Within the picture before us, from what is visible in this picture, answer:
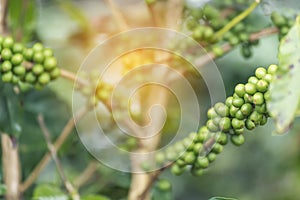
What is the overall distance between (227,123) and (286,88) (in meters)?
0.15

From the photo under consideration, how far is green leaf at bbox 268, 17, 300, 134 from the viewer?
2.11ft

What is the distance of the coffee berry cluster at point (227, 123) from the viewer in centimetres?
74

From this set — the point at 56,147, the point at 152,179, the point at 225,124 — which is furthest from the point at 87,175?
the point at 225,124

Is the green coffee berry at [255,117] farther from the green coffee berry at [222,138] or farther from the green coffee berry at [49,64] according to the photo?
the green coffee berry at [49,64]

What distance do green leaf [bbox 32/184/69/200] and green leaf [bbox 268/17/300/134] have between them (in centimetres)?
52

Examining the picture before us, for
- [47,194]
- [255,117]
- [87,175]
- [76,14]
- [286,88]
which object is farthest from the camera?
[76,14]

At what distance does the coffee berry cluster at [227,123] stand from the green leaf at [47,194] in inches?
7.6

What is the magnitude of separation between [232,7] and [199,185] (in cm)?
77

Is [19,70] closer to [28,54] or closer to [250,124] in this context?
[28,54]

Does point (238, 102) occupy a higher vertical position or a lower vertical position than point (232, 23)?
lower

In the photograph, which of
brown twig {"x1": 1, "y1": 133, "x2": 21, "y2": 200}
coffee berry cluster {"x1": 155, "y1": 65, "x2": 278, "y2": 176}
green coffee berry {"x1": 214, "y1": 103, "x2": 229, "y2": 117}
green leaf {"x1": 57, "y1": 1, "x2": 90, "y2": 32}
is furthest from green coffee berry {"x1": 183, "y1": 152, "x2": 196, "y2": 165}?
green leaf {"x1": 57, "y1": 1, "x2": 90, "y2": 32}

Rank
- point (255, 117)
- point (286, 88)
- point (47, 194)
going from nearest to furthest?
1. point (286, 88)
2. point (255, 117)
3. point (47, 194)

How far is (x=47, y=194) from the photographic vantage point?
3.55 feet

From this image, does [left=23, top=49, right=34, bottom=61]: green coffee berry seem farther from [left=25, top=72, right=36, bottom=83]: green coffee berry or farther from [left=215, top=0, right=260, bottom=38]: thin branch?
[left=215, top=0, right=260, bottom=38]: thin branch
